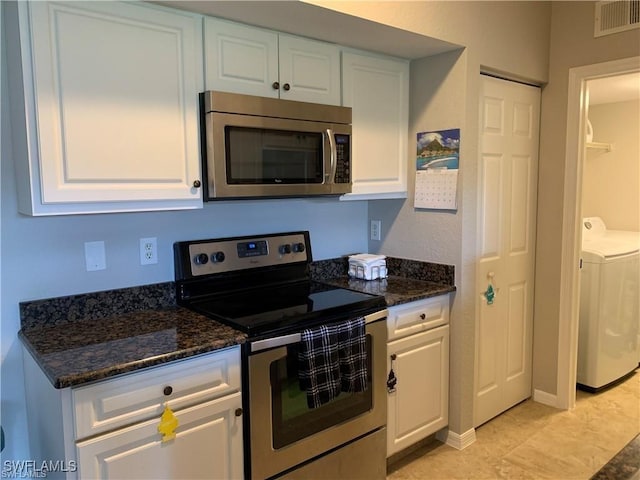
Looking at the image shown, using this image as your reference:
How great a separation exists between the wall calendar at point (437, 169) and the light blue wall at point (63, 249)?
89 centimetres

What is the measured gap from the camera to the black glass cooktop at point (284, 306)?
6.17 feet

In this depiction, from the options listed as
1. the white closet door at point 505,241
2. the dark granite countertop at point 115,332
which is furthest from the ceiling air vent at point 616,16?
the dark granite countertop at point 115,332

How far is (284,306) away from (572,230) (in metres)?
1.91

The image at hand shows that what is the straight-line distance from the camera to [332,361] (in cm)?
198

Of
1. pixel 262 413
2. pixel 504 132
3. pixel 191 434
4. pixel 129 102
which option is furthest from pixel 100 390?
pixel 504 132

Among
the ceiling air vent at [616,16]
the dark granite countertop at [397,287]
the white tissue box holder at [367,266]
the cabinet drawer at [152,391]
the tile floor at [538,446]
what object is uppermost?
the ceiling air vent at [616,16]

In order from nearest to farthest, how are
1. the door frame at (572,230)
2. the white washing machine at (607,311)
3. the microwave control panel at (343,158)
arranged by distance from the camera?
the microwave control panel at (343,158) → the door frame at (572,230) → the white washing machine at (607,311)

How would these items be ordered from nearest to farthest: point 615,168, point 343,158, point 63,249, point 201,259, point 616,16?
point 63,249 → point 201,259 → point 343,158 → point 616,16 → point 615,168

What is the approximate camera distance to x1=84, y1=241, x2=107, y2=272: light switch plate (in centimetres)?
198

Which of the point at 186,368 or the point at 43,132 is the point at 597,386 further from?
the point at 43,132

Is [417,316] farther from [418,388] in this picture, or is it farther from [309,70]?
[309,70]

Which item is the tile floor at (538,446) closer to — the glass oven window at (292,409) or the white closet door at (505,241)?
the white closet door at (505,241)

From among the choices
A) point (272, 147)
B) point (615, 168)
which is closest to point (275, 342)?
point (272, 147)

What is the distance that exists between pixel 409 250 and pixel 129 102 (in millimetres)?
1673
